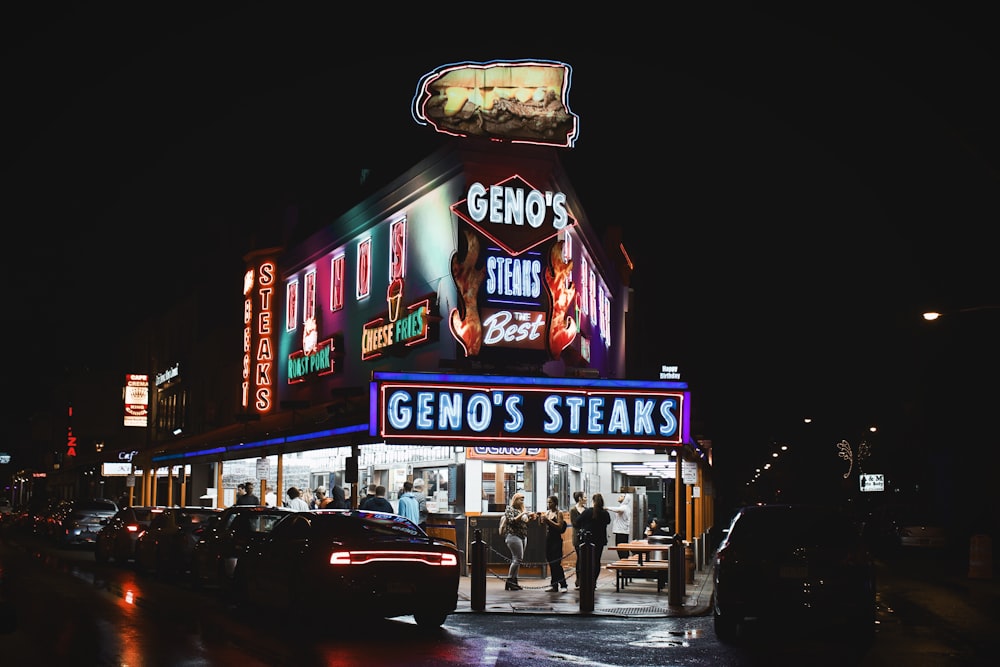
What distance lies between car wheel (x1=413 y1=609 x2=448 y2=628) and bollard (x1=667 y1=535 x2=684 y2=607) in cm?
471

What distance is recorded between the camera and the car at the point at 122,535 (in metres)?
24.8

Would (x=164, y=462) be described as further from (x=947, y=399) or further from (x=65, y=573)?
(x=947, y=399)

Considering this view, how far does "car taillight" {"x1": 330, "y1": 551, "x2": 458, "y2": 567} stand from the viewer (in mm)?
13969

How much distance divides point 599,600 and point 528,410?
4.97 metres

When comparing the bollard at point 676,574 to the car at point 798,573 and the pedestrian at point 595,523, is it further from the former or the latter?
the car at point 798,573

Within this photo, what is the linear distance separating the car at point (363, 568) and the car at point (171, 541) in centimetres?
630

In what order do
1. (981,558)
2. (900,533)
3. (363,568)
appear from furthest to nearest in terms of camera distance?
1. (900,533)
2. (981,558)
3. (363,568)

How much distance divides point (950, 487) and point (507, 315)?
36478 millimetres

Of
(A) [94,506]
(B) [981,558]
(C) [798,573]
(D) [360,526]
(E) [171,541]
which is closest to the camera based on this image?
(C) [798,573]

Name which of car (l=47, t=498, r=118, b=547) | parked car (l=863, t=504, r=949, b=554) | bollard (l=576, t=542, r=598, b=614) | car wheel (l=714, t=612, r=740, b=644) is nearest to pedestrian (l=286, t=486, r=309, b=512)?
bollard (l=576, t=542, r=598, b=614)

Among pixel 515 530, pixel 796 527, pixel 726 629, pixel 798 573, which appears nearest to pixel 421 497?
pixel 515 530

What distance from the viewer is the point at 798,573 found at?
12.9 meters

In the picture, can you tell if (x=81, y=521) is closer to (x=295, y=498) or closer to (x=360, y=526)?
(x=295, y=498)

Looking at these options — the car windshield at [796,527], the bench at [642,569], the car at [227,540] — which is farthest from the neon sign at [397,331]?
the car windshield at [796,527]
